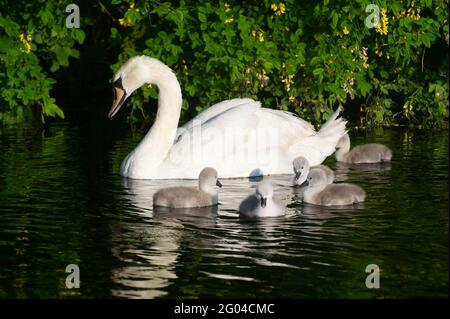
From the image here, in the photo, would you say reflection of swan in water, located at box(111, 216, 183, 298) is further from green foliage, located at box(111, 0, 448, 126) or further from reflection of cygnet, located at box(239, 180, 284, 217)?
green foliage, located at box(111, 0, 448, 126)

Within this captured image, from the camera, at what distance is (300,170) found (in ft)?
52.2

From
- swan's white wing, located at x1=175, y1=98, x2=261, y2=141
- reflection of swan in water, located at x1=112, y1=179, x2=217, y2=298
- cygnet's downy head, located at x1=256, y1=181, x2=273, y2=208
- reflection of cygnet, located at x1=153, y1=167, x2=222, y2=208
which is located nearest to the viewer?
reflection of swan in water, located at x1=112, y1=179, x2=217, y2=298

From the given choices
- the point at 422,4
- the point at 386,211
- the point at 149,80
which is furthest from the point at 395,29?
the point at 386,211

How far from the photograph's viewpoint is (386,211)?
1407 cm

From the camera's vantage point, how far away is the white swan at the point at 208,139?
16812 mm

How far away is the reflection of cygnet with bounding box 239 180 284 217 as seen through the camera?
13664mm

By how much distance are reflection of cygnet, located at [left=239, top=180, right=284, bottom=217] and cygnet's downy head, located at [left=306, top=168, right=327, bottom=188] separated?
2.80 feet

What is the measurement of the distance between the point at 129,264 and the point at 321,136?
679cm

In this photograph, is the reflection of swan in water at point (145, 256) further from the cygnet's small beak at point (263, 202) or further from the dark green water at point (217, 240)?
the cygnet's small beak at point (263, 202)

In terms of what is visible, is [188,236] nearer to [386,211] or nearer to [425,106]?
[386,211]

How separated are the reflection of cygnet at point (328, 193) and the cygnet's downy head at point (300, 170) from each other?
959mm

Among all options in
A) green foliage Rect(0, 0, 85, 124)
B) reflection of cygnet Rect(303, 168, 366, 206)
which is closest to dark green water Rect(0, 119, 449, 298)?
reflection of cygnet Rect(303, 168, 366, 206)

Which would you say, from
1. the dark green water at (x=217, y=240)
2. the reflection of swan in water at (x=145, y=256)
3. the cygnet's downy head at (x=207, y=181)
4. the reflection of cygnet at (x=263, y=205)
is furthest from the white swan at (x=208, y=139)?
the reflection of swan in water at (x=145, y=256)

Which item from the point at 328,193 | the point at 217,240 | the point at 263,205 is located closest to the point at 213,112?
the point at 328,193
